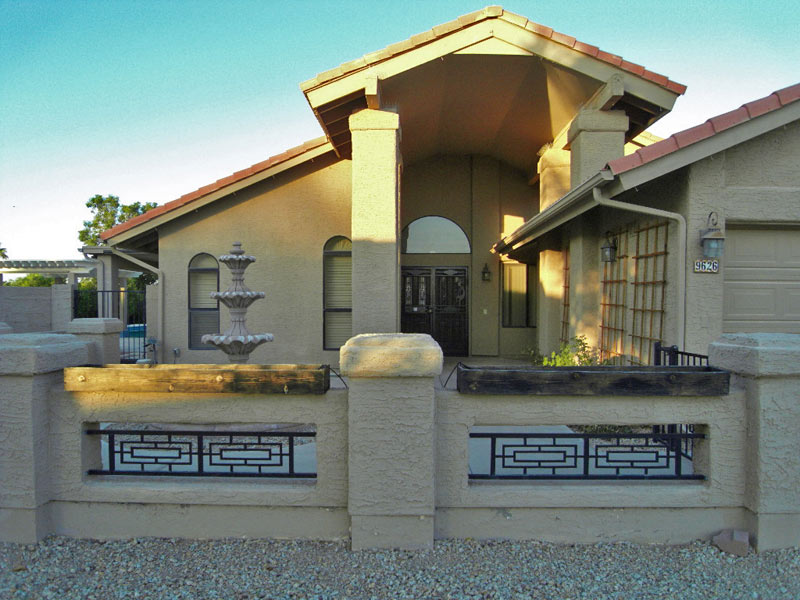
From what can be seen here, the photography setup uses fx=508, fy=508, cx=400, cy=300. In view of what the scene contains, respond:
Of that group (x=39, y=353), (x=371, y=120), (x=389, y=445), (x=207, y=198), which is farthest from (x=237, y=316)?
(x=389, y=445)

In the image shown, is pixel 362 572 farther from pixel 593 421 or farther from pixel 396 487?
pixel 593 421

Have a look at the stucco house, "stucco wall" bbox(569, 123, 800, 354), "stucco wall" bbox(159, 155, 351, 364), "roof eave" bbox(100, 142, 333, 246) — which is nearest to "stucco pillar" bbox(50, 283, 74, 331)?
the stucco house

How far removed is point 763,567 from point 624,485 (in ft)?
2.75

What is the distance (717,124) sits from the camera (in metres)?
5.45

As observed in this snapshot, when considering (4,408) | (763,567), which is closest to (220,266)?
(4,408)

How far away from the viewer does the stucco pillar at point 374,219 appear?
755 cm

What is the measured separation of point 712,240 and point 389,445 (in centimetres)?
454

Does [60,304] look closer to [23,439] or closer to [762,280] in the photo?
[23,439]

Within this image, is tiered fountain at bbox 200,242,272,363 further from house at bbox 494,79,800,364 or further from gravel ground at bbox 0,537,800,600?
house at bbox 494,79,800,364

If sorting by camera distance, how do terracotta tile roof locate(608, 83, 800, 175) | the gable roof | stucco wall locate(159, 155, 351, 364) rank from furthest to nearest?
stucco wall locate(159, 155, 351, 364)
the gable roof
terracotta tile roof locate(608, 83, 800, 175)

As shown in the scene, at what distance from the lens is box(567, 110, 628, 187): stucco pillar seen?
26.5ft

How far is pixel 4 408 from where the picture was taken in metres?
3.17

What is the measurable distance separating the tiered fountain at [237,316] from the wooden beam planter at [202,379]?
10.7 feet

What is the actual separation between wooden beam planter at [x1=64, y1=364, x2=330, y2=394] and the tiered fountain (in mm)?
3268
